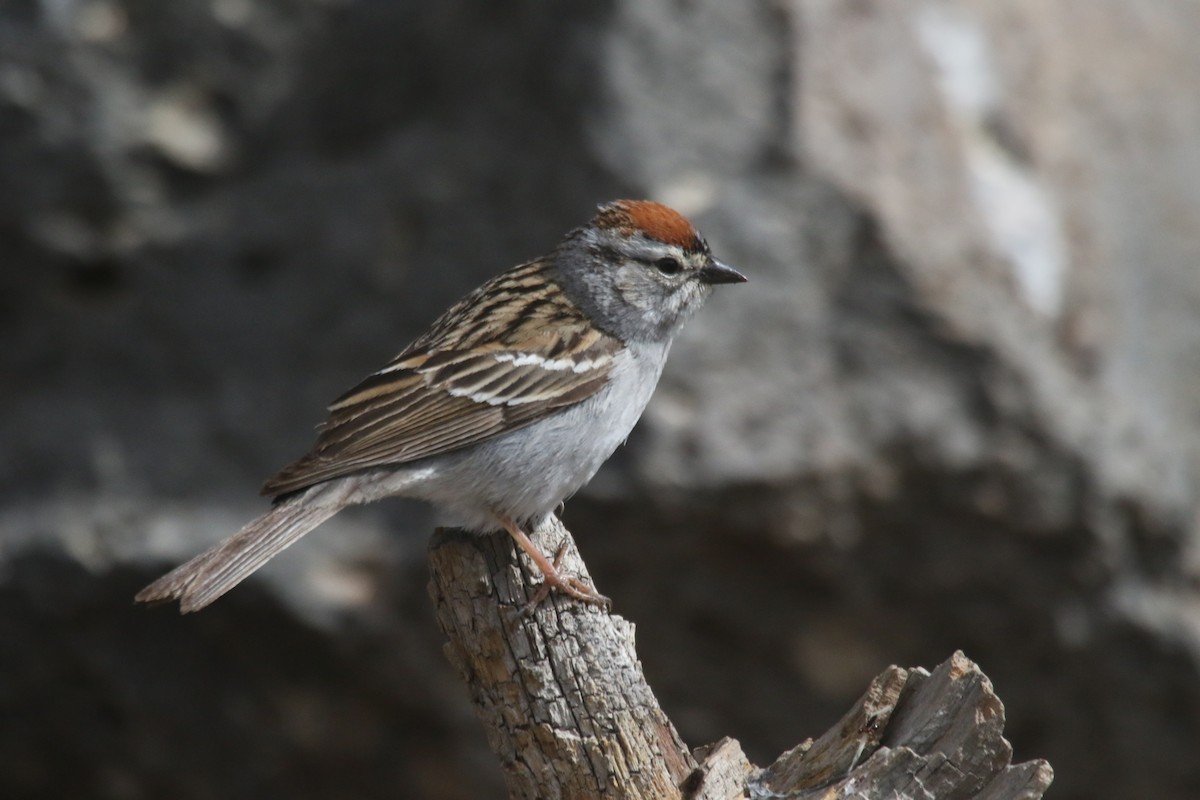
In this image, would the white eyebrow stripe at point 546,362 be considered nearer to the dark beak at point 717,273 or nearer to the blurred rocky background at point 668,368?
the dark beak at point 717,273

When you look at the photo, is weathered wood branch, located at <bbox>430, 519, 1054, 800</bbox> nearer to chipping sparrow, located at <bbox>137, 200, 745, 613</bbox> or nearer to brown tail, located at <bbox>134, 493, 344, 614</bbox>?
chipping sparrow, located at <bbox>137, 200, 745, 613</bbox>

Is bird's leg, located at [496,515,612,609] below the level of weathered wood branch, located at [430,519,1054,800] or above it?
above

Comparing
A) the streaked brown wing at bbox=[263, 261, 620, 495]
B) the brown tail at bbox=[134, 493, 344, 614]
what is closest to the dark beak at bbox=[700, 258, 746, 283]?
the streaked brown wing at bbox=[263, 261, 620, 495]

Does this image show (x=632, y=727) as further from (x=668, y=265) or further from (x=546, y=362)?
(x=668, y=265)

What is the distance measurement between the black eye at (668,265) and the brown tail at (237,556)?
4.66 ft

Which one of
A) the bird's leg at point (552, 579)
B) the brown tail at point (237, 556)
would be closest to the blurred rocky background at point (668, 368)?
the bird's leg at point (552, 579)

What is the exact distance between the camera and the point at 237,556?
4.13 meters

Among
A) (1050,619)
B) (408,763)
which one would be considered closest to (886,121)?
(1050,619)

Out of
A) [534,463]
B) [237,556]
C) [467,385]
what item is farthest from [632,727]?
[467,385]

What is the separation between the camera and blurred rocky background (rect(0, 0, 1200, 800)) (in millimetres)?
6406

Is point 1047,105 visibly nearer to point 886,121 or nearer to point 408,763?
point 886,121

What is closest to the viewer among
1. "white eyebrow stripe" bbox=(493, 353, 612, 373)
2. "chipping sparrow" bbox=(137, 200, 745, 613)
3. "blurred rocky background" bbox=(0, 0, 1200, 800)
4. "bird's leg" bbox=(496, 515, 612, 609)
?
"bird's leg" bbox=(496, 515, 612, 609)

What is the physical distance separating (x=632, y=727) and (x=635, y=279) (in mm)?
1842

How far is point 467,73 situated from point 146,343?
205cm
